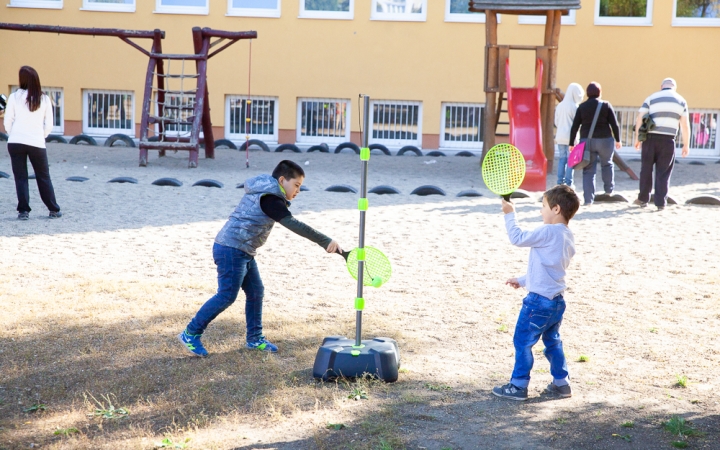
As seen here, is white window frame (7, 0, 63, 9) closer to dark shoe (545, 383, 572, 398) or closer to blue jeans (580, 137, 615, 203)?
blue jeans (580, 137, 615, 203)

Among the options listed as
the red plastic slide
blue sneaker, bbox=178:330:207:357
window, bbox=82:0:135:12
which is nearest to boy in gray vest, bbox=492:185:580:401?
→ blue sneaker, bbox=178:330:207:357

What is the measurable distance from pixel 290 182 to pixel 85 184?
928 centimetres

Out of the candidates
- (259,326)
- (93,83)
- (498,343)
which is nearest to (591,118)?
(498,343)

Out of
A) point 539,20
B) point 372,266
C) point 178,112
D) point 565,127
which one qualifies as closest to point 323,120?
point 178,112

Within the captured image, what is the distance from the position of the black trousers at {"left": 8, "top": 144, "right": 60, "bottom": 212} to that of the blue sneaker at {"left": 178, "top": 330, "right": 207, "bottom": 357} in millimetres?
5465

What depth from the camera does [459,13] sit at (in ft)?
73.7

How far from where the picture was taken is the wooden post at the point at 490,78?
16.7 m

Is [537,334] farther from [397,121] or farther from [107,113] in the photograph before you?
[107,113]

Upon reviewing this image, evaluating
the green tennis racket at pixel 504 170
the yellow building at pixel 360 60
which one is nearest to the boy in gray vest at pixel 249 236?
the green tennis racket at pixel 504 170

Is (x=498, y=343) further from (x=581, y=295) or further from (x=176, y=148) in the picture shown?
(x=176, y=148)

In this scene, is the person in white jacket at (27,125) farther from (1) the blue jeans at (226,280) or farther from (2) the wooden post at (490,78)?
(2) the wooden post at (490,78)

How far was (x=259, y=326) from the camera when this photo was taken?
225 inches

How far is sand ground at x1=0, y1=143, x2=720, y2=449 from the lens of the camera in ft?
14.8

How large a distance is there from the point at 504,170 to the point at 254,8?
18762 mm
